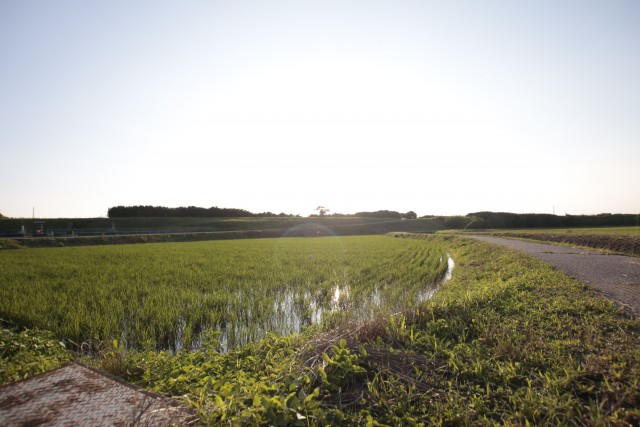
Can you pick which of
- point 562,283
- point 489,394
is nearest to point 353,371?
point 489,394

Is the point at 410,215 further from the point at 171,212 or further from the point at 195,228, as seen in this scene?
the point at 171,212

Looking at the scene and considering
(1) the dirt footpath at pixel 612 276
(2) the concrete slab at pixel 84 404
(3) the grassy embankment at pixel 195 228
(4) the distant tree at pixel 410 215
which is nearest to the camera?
(2) the concrete slab at pixel 84 404

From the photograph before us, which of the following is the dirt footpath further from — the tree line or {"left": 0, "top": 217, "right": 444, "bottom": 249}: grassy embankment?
the tree line

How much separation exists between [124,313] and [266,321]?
2569 millimetres

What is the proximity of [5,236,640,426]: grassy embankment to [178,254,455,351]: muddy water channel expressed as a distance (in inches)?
33.8

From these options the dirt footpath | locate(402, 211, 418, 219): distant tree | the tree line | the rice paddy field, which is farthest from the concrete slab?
locate(402, 211, 418, 219): distant tree

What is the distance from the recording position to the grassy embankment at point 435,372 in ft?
6.98

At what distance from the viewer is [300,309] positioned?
6.54 meters

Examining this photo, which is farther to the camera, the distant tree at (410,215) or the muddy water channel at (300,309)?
the distant tree at (410,215)

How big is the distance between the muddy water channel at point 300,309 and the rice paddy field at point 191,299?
20mm

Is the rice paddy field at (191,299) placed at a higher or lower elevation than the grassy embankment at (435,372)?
lower

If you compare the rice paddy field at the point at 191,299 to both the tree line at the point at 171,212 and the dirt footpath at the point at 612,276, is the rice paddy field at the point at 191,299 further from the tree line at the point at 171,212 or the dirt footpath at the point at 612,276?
the tree line at the point at 171,212

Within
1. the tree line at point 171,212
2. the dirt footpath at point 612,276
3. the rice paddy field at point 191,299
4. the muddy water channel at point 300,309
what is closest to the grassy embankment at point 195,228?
the tree line at point 171,212

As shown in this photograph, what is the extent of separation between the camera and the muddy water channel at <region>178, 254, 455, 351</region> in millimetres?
4918
